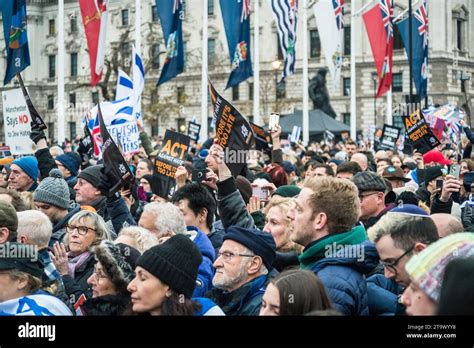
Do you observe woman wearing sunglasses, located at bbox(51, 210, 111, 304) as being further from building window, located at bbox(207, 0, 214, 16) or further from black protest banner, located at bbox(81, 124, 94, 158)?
building window, located at bbox(207, 0, 214, 16)

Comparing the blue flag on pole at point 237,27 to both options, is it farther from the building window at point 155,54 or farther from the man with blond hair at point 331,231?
the building window at point 155,54

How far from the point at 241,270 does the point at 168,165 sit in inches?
143

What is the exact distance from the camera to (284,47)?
24609 millimetres

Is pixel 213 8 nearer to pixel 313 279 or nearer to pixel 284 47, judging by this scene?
pixel 284 47

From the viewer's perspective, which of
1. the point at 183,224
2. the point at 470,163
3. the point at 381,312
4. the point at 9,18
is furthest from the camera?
the point at 9,18

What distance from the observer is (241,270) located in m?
5.05

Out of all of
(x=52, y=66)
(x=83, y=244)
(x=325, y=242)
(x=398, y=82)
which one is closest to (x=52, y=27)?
(x=52, y=66)

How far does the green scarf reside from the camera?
480cm

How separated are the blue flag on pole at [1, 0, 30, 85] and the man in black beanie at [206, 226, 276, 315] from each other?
13.6 m

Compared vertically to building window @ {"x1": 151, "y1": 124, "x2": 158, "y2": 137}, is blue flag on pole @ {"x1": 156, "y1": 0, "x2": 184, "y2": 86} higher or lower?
higher

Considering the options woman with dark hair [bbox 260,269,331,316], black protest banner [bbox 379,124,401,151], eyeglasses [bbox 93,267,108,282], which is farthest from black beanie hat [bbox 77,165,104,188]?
black protest banner [bbox 379,124,401,151]

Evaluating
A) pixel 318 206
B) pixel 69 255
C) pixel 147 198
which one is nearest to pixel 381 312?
pixel 318 206

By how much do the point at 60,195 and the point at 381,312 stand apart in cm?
355

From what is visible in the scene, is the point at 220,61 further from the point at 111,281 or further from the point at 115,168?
the point at 111,281
